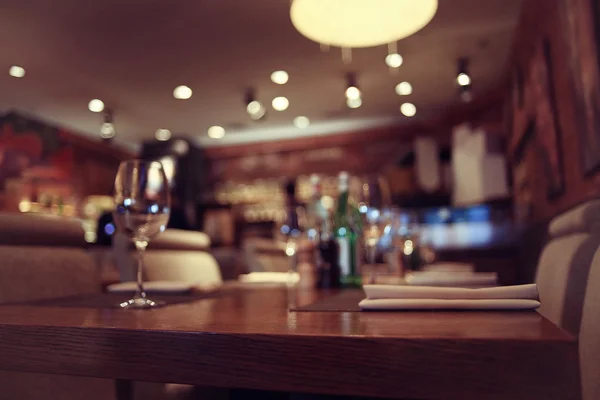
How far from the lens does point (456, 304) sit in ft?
→ 2.08

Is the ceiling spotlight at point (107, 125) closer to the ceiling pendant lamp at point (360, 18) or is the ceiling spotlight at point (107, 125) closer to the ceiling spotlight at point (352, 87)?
the ceiling spotlight at point (352, 87)

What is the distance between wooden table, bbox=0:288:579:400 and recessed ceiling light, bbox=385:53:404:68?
430cm

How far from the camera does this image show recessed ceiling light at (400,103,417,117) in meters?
6.24

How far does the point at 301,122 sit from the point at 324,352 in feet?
21.7

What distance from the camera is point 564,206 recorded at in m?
3.12

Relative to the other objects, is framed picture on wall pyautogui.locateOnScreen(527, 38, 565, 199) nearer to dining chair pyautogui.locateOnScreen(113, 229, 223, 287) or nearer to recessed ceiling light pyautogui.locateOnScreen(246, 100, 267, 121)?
dining chair pyautogui.locateOnScreen(113, 229, 223, 287)

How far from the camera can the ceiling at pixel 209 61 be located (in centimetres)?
382

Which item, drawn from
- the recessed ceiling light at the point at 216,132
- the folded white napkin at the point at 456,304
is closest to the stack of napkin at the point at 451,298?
the folded white napkin at the point at 456,304

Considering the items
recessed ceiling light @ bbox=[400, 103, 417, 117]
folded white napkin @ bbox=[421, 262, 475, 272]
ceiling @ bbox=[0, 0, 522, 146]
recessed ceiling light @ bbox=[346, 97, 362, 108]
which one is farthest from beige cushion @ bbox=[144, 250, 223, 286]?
recessed ceiling light @ bbox=[400, 103, 417, 117]

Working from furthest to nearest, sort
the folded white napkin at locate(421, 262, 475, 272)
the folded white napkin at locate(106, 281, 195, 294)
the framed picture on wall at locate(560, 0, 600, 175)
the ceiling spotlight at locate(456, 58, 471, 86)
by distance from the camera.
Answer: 1. the ceiling spotlight at locate(456, 58, 471, 86)
2. the folded white napkin at locate(421, 262, 475, 272)
3. the framed picture on wall at locate(560, 0, 600, 175)
4. the folded white napkin at locate(106, 281, 195, 294)

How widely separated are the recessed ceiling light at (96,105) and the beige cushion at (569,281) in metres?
5.67

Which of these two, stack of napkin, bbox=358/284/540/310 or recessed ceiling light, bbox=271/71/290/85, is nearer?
stack of napkin, bbox=358/284/540/310

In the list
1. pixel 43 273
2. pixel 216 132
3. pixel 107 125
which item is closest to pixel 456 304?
pixel 43 273

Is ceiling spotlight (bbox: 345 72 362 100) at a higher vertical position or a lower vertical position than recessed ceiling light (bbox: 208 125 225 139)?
lower
